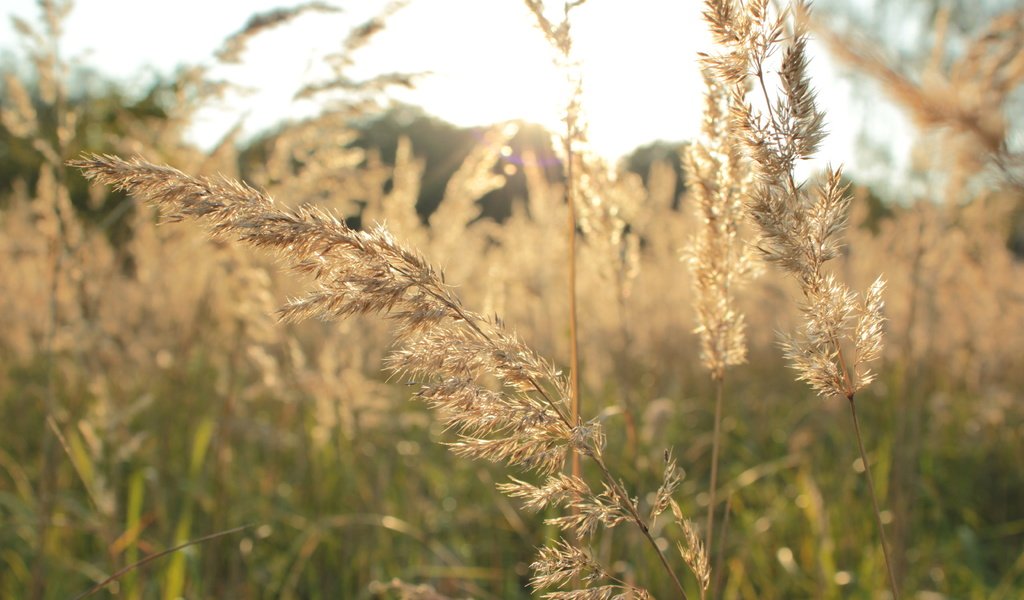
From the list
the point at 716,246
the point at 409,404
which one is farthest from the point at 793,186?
the point at 409,404

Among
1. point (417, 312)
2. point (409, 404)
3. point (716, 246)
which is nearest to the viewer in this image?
point (417, 312)

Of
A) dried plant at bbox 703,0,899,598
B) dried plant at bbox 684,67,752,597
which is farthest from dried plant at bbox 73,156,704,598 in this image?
dried plant at bbox 684,67,752,597

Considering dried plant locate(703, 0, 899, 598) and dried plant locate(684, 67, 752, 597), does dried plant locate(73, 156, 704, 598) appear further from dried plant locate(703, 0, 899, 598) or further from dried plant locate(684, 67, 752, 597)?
dried plant locate(684, 67, 752, 597)

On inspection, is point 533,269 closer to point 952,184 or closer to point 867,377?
point 952,184

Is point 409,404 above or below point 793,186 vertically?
below

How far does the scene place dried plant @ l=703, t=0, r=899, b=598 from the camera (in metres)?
0.98

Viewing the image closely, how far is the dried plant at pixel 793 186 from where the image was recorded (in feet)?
3.23

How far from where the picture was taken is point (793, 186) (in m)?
1.00

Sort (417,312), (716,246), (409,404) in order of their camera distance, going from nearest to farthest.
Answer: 1. (417,312)
2. (716,246)
3. (409,404)

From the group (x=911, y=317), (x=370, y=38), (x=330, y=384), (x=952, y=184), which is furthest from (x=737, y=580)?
(x=370, y=38)

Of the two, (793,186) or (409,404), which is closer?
(793,186)

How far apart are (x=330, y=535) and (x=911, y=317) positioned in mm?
2366

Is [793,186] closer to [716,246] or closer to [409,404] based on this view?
[716,246]

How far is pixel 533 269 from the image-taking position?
5207 millimetres
